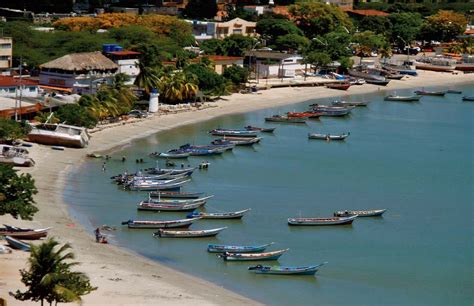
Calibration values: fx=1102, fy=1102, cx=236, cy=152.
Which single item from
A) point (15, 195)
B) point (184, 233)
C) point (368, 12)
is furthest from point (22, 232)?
point (368, 12)

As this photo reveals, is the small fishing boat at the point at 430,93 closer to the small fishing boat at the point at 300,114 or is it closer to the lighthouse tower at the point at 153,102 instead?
the small fishing boat at the point at 300,114

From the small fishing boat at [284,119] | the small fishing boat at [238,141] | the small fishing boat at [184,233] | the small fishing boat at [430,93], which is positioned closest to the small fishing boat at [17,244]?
the small fishing boat at [184,233]

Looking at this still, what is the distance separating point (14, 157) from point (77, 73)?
2670cm

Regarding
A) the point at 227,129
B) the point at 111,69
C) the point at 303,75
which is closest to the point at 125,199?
the point at 227,129

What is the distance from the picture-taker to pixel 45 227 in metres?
55.7

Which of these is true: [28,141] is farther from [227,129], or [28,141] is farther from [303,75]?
[303,75]

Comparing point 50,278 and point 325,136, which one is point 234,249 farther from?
point 325,136

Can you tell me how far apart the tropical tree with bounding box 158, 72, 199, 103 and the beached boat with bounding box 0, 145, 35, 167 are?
27801 mm

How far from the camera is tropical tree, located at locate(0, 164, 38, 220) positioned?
164 feet

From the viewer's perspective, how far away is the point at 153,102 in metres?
92.5

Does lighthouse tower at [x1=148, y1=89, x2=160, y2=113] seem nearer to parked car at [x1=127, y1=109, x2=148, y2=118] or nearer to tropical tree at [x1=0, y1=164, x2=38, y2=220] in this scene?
parked car at [x1=127, y1=109, x2=148, y2=118]

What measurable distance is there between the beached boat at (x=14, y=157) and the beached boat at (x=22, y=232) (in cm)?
1513

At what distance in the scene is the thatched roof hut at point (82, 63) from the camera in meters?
94.2

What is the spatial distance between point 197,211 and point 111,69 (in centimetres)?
3697
